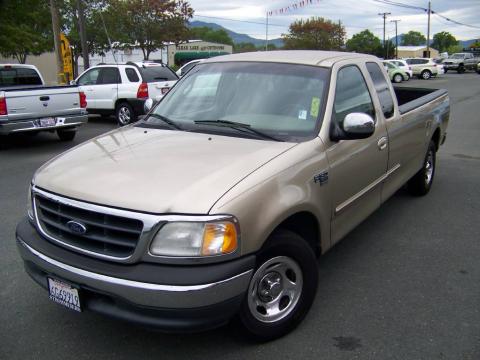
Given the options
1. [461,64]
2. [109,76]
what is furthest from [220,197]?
[461,64]

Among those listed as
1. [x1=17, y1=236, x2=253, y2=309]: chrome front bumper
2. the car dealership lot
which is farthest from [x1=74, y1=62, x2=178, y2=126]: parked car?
[x1=17, y1=236, x2=253, y2=309]: chrome front bumper

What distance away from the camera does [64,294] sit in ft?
9.40

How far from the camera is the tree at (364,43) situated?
3588 inches

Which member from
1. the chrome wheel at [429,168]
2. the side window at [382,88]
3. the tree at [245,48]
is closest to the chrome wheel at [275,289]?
the side window at [382,88]

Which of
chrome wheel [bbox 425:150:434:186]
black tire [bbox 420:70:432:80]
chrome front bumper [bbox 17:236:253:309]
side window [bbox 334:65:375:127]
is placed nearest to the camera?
chrome front bumper [bbox 17:236:253:309]

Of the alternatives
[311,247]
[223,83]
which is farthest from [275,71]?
[311,247]

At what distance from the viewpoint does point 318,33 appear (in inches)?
2591

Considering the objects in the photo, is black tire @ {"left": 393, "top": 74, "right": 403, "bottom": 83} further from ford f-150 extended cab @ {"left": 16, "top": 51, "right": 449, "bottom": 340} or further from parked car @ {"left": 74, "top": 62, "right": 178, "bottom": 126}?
ford f-150 extended cab @ {"left": 16, "top": 51, "right": 449, "bottom": 340}

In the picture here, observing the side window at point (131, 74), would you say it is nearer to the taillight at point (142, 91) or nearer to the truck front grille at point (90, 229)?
the taillight at point (142, 91)

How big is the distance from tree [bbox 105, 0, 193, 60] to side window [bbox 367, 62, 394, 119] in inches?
1407

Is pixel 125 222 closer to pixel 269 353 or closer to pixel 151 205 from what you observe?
pixel 151 205

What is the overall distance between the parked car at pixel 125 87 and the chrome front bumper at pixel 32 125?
3.34m

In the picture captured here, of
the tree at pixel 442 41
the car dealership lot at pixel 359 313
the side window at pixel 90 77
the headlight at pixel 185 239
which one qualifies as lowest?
the car dealership lot at pixel 359 313

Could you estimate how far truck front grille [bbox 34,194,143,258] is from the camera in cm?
266
